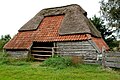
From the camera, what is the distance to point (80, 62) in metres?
21.1

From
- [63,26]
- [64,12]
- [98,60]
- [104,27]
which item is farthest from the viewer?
[104,27]

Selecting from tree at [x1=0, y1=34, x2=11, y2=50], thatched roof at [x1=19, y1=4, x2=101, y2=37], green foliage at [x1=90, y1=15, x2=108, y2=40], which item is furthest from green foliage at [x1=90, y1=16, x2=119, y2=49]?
tree at [x1=0, y1=34, x2=11, y2=50]

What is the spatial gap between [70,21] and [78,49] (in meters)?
3.77

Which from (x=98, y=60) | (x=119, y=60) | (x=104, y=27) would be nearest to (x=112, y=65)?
(x=119, y=60)

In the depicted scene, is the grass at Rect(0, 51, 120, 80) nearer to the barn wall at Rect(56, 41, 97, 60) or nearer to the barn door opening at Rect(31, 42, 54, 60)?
the barn wall at Rect(56, 41, 97, 60)

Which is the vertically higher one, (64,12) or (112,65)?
(64,12)

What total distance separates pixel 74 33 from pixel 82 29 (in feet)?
3.08

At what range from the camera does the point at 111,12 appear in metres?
31.6

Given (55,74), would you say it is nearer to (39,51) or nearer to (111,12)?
(39,51)

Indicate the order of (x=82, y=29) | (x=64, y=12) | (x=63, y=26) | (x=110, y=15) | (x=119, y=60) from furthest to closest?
(x=110, y=15) → (x=64, y=12) → (x=63, y=26) → (x=82, y=29) → (x=119, y=60)

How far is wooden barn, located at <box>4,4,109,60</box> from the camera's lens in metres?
22.3

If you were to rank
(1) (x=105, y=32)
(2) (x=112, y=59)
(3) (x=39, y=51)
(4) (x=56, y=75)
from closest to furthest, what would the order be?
(4) (x=56, y=75), (2) (x=112, y=59), (3) (x=39, y=51), (1) (x=105, y=32)

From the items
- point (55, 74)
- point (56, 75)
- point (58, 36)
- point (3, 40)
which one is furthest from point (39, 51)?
point (3, 40)

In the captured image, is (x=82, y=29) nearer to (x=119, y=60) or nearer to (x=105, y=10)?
(x=119, y=60)
